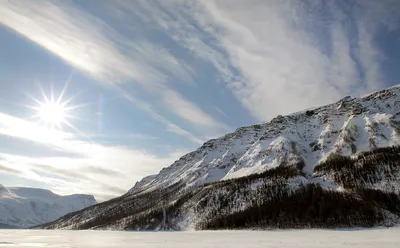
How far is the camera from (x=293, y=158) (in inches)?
7480

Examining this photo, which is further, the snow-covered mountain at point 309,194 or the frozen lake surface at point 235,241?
the snow-covered mountain at point 309,194

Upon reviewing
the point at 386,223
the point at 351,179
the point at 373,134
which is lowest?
the point at 386,223

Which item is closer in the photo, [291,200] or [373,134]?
[291,200]

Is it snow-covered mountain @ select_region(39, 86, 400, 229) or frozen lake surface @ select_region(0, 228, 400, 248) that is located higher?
snow-covered mountain @ select_region(39, 86, 400, 229)

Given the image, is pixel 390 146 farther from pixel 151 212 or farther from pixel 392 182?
pixel 151 212

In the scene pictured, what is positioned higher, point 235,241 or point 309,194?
point 309,194

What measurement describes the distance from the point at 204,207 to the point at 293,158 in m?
71.7

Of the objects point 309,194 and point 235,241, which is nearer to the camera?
point 235,241

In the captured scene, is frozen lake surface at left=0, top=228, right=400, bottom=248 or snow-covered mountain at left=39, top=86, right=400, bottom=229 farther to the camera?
snow-covered mountain at left=39, top=86, right=400, bottom=229

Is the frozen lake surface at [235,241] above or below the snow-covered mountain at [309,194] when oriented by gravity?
below

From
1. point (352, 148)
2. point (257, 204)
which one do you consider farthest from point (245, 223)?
point (352, 148)

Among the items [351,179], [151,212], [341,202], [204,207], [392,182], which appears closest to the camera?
[341,202]

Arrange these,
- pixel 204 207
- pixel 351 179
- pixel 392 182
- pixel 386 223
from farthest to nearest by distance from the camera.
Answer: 1. pixel 204 207
2. pixel 351 179
3. pixel 392 182
4. pixel 386 223

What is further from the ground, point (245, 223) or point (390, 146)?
point (390, 146)
